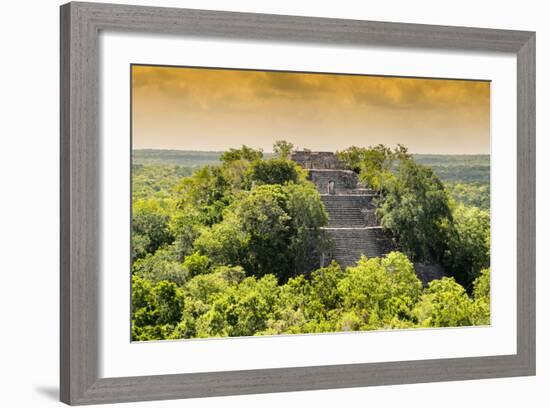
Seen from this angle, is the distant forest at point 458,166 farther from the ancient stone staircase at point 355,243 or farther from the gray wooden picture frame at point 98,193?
the ancient stone staircase at point 355,243

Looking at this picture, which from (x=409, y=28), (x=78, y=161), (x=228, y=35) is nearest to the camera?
(x=78, y=161)

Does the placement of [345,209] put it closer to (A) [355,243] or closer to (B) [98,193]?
(A) [355,243]

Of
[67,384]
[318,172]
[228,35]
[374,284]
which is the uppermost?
[228,35]

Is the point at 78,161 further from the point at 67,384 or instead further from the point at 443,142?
the point at 443,142

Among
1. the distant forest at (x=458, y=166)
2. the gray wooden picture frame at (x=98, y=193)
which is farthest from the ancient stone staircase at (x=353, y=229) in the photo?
the gray wooden picture frame at (x=98, y=193)

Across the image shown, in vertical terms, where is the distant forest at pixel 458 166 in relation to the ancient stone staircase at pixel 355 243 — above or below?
above

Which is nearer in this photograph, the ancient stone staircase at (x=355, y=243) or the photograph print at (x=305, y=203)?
the photograph print at (x=305, y=203)
